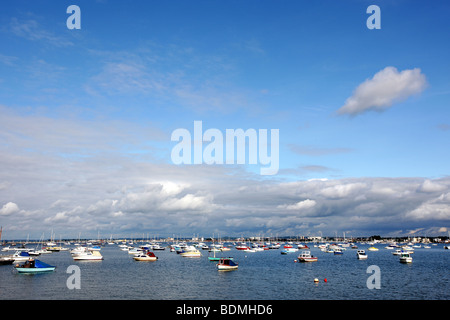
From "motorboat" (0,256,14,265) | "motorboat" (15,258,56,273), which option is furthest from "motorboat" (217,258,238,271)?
"motorboat" (0,256,14,265)

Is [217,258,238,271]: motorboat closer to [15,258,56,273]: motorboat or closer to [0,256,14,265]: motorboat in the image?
[15,258,56,273]: motorboat

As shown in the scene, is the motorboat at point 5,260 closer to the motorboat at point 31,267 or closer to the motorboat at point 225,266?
the motorboat at point 31,267

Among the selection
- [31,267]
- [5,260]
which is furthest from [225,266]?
[5,260]

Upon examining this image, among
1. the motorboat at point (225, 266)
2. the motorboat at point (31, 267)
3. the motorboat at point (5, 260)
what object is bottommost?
the motorboat at point (5, 260)

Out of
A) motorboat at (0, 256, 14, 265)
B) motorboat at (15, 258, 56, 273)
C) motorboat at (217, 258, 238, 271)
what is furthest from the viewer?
motorboat at (0, 256, 14, 265)

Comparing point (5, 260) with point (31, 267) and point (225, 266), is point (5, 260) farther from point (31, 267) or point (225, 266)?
point (225, 266)

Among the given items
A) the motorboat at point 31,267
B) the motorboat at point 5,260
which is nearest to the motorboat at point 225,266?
the motorboat at point 31,267
